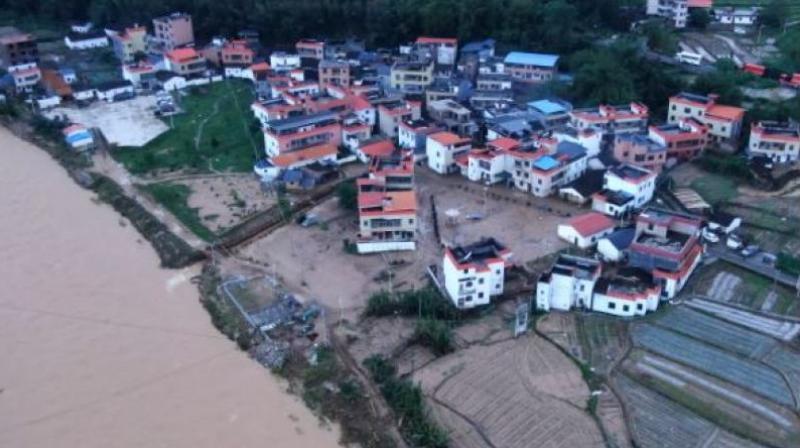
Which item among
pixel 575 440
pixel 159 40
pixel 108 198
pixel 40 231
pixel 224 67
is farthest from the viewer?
pixel 159 40

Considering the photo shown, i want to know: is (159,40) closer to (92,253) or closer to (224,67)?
(224,67)

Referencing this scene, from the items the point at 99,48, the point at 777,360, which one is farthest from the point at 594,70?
the point at 99,48

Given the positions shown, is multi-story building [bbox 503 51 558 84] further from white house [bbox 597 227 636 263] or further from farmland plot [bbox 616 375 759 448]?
farmland plot [bbox 616 375 759 448]

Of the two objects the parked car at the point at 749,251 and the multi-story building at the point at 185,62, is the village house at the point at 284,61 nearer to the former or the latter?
the multi-story building at the point at 185,62

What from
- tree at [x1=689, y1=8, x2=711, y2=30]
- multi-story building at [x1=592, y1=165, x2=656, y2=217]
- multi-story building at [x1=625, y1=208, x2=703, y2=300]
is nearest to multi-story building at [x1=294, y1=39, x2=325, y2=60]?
multi-story building at [x1=592, y1=165, x2=656, y2=217]

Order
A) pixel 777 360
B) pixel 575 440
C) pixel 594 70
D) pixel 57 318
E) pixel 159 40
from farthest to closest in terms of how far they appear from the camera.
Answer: pixel 159 40 < pixel 594 70 < pixel 57 318 < pixel 777 360 < pixel 575 440
